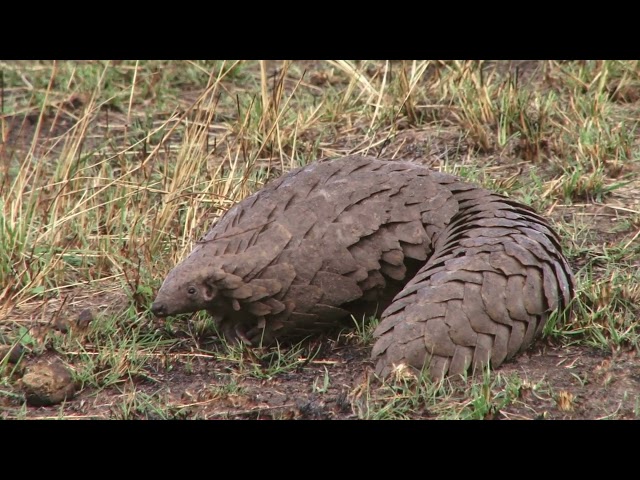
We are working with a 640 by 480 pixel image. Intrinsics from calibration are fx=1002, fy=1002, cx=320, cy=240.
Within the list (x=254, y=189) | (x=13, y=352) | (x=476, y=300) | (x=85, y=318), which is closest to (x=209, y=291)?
(x=85, y=318)

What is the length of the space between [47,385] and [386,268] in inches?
52.1

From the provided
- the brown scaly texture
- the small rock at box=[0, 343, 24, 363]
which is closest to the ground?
the small rock at box=[0, 343, 24, 363]

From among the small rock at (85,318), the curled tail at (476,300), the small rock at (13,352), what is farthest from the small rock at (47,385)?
the curled tail at (476,300)

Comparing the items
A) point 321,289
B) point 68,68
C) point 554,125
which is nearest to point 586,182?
point 554,125

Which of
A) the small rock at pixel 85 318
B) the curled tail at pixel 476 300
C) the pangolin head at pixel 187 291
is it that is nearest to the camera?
the curled tail at pixel 476 300

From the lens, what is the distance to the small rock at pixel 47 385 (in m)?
3.59

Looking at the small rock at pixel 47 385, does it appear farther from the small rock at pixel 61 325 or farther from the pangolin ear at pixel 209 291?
the pangolin ear at pixel 209 291

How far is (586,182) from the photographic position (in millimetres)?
4824

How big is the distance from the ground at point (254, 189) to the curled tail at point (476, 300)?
9cm

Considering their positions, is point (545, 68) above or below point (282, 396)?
above

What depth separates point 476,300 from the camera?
11.6 ft

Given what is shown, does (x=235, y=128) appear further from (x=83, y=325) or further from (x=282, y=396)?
(x=282, y=396)

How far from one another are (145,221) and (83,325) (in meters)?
0.86

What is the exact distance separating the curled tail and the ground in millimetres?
87
